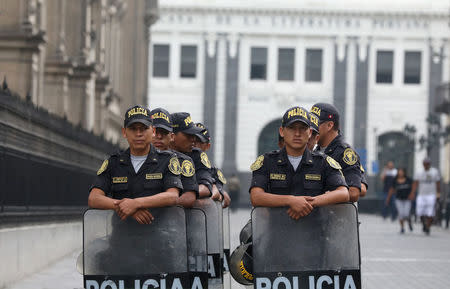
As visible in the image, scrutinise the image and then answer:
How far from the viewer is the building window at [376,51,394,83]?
7244cm

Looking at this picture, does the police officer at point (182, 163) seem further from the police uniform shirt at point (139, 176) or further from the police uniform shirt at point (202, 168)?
the police uniform shirt at point (202, 168)

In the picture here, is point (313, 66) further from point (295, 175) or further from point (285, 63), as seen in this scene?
point (295, 175)

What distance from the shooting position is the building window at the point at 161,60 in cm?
7300

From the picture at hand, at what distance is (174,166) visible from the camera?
7816 mm

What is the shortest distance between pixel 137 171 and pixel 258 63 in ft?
214

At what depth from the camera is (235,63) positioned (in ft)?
238

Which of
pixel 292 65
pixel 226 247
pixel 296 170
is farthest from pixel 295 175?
pixel 292 65

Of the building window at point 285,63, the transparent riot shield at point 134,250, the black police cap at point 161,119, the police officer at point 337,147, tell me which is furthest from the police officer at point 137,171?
the building window at point 285,63

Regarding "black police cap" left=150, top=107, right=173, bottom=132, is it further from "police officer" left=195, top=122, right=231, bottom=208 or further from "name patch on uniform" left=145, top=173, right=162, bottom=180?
"police officer" left=195, top=122, right=231, bottom=208


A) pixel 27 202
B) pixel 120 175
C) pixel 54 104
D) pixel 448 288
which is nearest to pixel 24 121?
pixel 27 202

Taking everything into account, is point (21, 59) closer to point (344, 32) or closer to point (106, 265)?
point (106, 265)

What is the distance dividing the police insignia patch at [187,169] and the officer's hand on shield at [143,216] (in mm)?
987

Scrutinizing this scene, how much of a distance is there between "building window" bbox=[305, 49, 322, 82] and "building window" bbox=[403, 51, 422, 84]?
5595mm

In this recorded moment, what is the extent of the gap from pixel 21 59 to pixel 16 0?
4.03 ft
